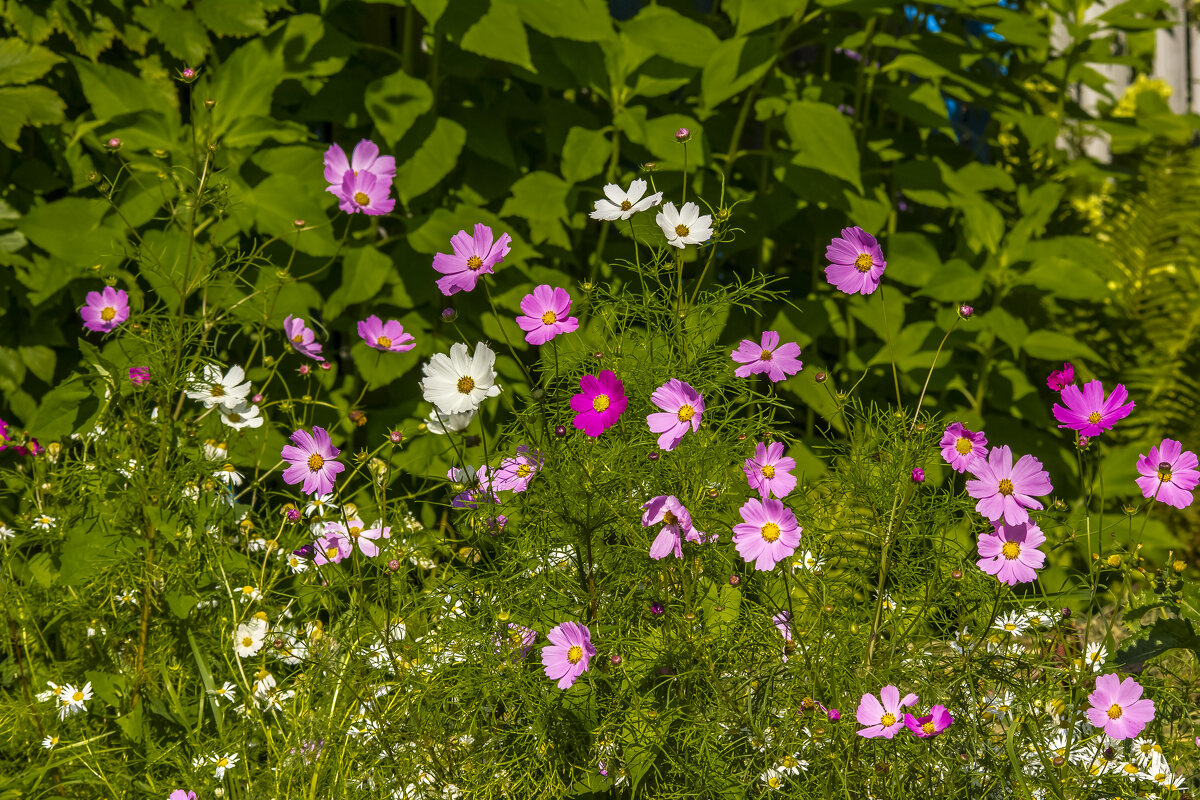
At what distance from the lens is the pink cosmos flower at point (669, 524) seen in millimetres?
1368

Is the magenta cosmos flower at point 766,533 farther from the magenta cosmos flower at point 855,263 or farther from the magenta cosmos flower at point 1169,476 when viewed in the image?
the magenta cosmos flower at point 1169,476

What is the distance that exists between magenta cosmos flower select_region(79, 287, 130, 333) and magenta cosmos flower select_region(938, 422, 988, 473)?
161 centimetres

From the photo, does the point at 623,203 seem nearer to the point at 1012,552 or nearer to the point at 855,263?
the point at 855,263

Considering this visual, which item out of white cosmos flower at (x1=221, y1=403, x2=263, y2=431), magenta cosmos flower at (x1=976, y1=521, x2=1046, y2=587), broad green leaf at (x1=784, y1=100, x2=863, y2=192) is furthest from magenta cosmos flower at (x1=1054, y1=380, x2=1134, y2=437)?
white cosmos flower at (x1=221, y1=403, x2=263, y2=431)

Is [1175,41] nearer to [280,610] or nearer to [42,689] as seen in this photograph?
[280,610]

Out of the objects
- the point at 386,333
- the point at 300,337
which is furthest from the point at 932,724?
the point at 300,337

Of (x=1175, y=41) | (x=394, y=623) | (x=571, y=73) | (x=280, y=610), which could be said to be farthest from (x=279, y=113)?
(x=1175, y=41)

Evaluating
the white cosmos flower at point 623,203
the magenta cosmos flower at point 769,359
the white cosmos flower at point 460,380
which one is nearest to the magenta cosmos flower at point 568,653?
the white cosmos flower at point 460,380

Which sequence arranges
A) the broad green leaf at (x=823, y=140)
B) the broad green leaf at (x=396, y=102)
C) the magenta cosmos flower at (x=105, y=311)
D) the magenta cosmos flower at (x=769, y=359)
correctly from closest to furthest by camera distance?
the magenta cosmos flower at (x=769, y=359) < the magenta cosmos flower at (x=105, y=311) < the broad green leaf at (x=396, y=102) < the broad green leaf at (x=823, y=140)

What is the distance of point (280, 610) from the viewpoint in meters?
1.97

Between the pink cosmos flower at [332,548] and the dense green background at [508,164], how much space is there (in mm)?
566

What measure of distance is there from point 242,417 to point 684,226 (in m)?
1.04

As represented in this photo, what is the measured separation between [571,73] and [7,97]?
4.74ft

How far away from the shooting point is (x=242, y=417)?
6.63 feet
